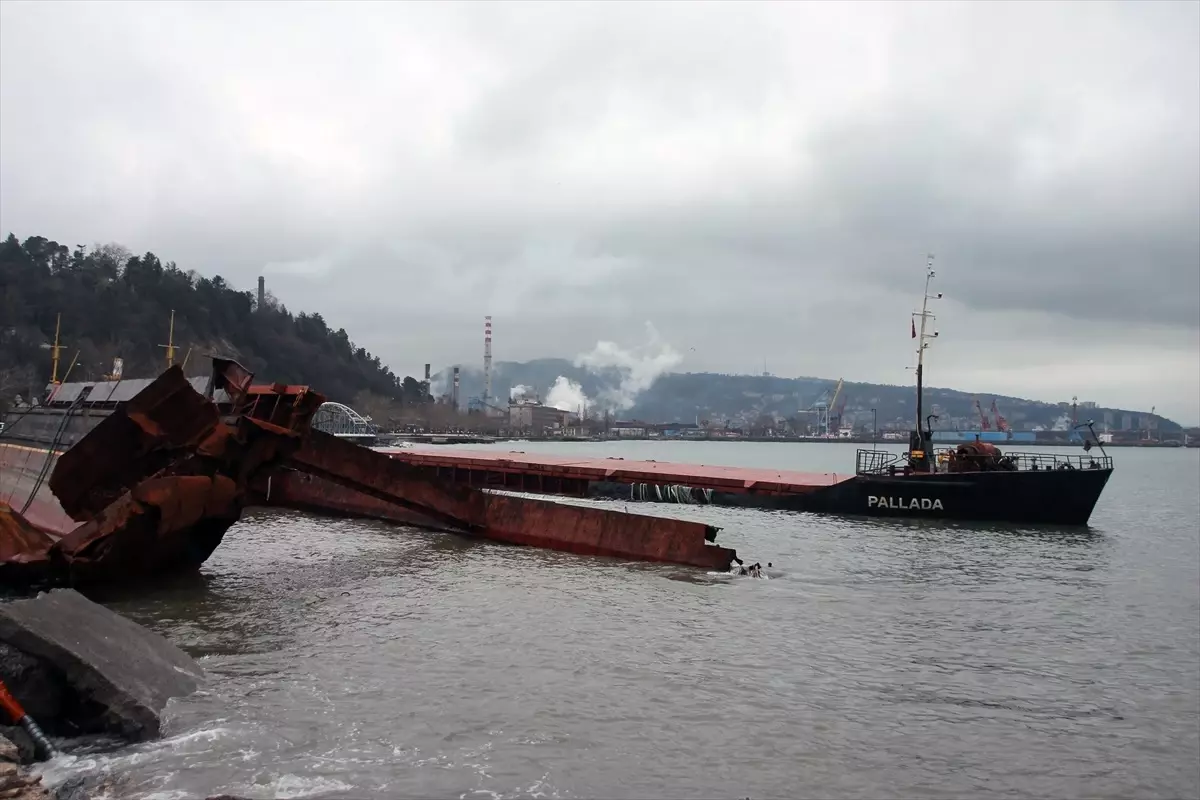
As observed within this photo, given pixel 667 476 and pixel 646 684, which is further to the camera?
pixel 667 476

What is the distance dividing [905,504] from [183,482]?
2378cm

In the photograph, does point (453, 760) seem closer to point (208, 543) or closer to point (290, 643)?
point (290, 643)

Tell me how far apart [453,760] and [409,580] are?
7.17 m

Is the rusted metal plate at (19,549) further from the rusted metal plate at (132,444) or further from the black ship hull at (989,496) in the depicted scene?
the black ship hull at (989,496)

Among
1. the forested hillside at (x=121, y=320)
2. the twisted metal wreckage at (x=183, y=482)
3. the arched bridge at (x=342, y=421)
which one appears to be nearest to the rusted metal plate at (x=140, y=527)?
the twisted metal wreckage at (x=183, y=482)

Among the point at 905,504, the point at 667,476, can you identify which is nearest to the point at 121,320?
the point at 667,476

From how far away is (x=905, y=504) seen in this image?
91.6ft

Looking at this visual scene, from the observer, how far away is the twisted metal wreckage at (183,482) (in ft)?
33.3

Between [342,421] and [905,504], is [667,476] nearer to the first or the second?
A: [905,504]

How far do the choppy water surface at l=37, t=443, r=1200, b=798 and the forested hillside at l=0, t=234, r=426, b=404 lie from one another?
65.6 meters

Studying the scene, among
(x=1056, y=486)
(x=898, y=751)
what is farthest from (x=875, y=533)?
(x=898, y=751)

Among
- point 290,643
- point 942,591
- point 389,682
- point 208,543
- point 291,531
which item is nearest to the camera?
point 389,682

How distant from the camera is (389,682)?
779cm

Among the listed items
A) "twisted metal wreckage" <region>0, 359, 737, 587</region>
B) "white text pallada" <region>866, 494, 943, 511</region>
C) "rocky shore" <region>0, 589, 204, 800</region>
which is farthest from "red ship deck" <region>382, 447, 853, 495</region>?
"rocky shore" <region>0, 589, 204, 800</region>
